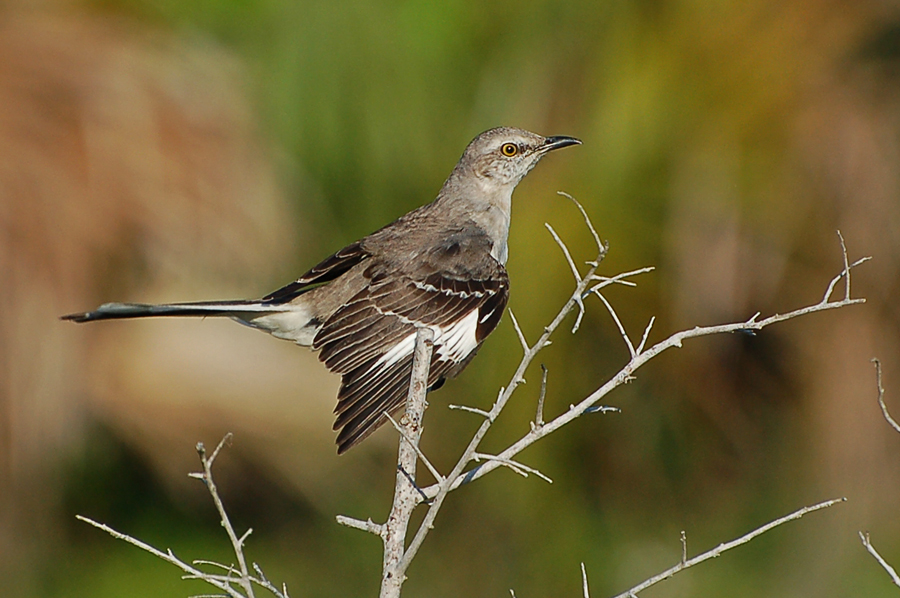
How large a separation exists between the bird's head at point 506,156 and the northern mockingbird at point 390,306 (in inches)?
5.2

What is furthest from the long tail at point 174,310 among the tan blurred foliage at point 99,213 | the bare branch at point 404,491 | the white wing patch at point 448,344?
the tan blurred foliage at point 99,213

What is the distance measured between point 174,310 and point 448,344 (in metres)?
1.04

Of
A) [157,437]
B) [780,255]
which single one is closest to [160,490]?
[157,437]

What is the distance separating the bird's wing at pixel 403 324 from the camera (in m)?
3.82

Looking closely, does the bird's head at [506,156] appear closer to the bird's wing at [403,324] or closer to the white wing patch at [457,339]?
the bird's wing at [403,324]

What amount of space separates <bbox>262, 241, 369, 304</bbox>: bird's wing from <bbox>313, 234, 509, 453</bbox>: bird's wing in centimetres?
11

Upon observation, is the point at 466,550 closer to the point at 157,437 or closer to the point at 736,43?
the point at 157,437

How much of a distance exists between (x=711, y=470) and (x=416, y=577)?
8.15 feet

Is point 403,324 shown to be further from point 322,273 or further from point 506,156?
point 506,156

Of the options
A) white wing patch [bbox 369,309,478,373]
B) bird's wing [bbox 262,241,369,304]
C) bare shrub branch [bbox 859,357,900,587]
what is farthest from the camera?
bird's wing [bbox 262,241,369,304]

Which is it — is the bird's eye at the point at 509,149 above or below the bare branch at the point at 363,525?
above

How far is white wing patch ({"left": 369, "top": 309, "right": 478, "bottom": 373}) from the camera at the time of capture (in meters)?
4.02

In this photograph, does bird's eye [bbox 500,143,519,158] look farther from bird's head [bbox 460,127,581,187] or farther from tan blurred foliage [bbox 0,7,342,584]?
tan blurred foliage [bbox 0,7,342,584]

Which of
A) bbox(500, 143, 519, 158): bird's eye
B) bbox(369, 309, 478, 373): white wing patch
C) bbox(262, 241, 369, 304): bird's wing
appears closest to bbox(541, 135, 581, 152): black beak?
bbox(500, 143, 519, 158): bird's eye
